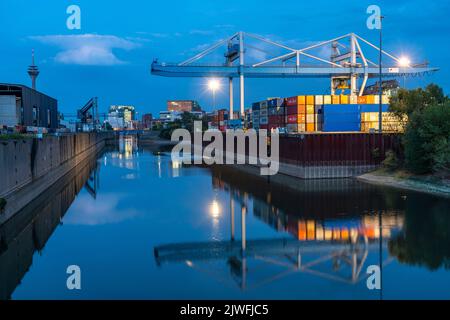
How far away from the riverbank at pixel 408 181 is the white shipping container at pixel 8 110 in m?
31.6

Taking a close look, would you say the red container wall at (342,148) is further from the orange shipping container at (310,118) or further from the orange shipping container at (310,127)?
the orange shipping container at (310,118)

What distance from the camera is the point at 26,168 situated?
27.6 m

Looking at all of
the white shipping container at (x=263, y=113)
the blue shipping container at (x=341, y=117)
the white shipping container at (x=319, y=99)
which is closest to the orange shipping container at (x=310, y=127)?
the blue shipping container at (x=341, y=117)

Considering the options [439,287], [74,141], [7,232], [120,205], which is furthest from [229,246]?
[74,141]


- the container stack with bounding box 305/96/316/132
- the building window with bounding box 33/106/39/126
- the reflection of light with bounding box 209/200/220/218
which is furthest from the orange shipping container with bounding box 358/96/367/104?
the building window with bounding box 33/106/39/126

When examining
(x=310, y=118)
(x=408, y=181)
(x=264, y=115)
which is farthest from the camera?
(x=264, y=115)

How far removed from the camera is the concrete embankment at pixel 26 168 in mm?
22062

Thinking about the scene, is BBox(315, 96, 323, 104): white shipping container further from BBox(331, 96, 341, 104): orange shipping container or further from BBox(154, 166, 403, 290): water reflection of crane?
BBox(154, 166, 403, 290): water reflection of crane

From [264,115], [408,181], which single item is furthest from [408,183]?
[264,115]

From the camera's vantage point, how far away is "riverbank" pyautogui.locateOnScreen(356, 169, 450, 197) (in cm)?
3022

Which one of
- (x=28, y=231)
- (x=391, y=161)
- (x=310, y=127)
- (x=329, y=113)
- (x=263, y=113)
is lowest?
(x=28, y=231)

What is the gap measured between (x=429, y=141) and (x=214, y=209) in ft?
52.2

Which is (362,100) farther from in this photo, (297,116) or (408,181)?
(408,181)

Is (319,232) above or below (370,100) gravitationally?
below
